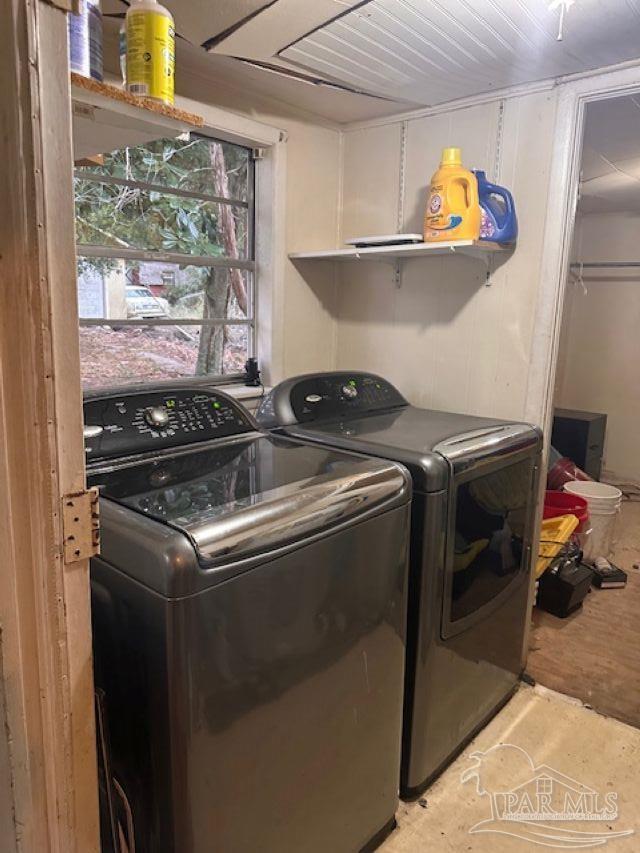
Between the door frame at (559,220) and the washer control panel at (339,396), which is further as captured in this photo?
the washer control panel at (339,396)

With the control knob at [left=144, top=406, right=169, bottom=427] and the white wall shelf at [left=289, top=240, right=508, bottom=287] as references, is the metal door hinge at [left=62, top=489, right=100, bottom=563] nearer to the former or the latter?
the control knob at [left=144, top=406, right=169, bottom=427]

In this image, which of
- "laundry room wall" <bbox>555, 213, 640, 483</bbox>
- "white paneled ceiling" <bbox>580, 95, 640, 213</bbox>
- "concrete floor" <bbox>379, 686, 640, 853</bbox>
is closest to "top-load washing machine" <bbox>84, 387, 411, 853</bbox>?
"concrete floor" <bbox>379, 686, 640, 853</bbox>

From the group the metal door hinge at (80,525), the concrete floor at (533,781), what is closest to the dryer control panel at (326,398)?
the metal door hinge at (80,525)

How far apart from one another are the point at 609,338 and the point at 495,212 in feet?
11.4

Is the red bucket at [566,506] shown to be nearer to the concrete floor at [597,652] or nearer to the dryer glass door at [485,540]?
the concrete floor at [597,652]

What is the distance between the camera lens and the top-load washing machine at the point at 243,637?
1.04 meters

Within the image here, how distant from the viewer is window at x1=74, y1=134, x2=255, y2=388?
207 cm

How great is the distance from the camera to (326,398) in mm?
2154

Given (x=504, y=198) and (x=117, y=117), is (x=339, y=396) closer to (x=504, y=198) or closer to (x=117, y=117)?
(x=504, y=198)

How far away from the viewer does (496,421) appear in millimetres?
2090

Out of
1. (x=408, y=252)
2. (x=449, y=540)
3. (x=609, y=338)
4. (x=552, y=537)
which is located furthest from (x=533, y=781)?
(x=609, y=338)

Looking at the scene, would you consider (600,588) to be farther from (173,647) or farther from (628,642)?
(173,647)

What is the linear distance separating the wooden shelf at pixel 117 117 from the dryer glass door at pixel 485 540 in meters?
1.11

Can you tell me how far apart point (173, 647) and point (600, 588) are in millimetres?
2796
